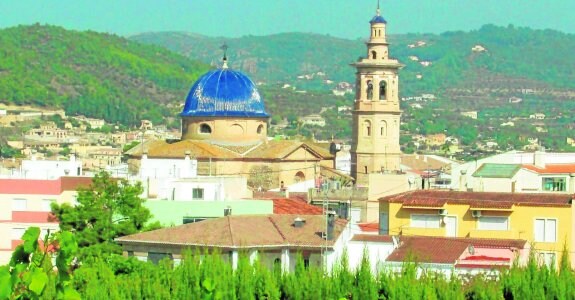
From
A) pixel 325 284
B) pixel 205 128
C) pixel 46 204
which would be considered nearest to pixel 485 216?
pixel 325 284

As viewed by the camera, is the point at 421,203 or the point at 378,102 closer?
the point at 421,203

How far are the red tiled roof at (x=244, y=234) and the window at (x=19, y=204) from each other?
919 cm

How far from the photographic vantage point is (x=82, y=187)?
1629 inches

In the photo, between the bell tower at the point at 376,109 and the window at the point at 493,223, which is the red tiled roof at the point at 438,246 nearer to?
the window at the point at 493,223

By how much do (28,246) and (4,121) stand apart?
562ft

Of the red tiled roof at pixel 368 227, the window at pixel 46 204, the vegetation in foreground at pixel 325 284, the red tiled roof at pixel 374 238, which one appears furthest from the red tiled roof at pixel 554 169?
the vegetation in foreground at pixel 325 284

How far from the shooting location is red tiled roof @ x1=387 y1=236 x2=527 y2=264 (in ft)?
102

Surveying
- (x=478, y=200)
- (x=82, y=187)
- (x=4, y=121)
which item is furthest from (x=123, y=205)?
(x=4, y=121)

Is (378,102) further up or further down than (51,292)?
further up

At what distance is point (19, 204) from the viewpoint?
44438 mm

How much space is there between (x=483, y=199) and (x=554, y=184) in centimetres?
636

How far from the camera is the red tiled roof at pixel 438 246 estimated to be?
31.2 m

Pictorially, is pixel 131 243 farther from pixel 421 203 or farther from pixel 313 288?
pixel 313 288

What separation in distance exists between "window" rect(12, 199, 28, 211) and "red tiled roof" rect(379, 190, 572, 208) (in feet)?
33.9
